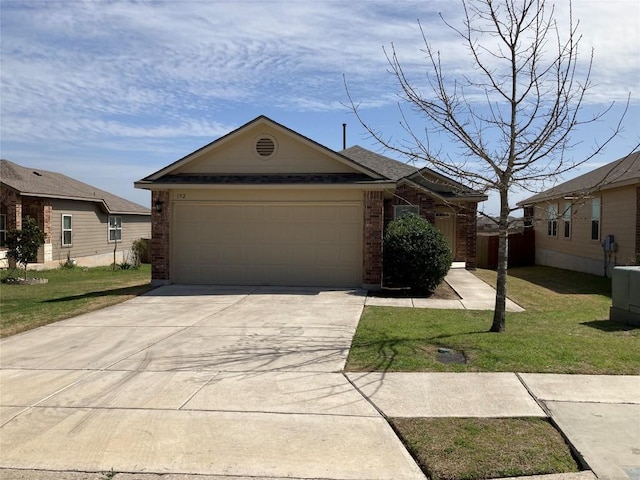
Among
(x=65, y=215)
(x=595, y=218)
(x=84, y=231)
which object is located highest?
(x=65, y=215)

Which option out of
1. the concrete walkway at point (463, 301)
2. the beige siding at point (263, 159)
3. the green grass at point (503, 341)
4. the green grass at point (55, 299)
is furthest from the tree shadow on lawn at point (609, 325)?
the green grass at point (55, 299)

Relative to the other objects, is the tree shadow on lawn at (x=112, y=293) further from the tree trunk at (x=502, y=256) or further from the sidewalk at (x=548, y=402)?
the sidewalk at (x=548, y=402)

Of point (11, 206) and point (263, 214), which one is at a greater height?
point (11, 206)

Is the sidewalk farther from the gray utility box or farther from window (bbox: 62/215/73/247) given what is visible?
window (bbox: 62/215/73/247)

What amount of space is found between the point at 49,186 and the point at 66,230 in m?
2.07

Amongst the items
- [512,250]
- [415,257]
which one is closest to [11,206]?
[415,257]

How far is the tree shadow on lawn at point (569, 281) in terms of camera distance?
52.1 ft

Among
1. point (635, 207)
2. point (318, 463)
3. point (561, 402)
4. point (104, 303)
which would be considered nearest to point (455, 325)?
point (561, 402)

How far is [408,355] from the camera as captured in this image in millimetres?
7379

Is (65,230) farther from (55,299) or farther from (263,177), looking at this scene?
(263,177)

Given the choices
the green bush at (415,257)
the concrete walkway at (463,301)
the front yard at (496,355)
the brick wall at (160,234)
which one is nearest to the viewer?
the front yard at (496,355)

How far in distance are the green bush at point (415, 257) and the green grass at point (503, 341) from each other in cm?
230

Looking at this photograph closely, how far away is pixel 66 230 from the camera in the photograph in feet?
82.5

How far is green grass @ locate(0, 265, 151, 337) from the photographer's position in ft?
35.9
